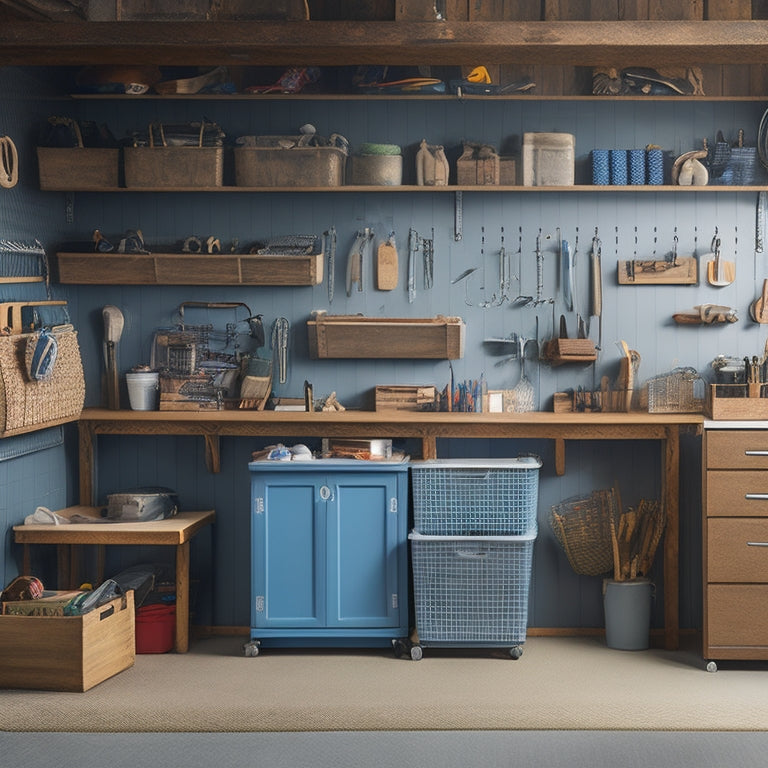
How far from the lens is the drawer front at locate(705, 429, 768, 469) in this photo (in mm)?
5340

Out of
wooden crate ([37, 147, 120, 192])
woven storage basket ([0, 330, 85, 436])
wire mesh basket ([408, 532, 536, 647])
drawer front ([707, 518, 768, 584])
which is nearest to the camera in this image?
woven storage basket ([0, 330, 85, 436])

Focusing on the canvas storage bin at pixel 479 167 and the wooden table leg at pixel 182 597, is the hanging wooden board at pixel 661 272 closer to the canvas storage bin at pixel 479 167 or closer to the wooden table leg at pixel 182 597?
the canvas storage bin at pixel 479 167

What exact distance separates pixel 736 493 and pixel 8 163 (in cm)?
376

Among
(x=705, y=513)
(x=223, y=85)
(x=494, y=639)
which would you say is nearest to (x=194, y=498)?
(x=494, y=639)

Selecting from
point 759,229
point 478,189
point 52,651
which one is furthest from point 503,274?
point 52,651

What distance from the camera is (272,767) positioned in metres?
4.27

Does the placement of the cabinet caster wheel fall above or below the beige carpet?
above

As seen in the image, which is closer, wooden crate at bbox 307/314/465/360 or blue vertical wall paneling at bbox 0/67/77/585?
blue vertical wall paneling at bbox 0/67/77/585

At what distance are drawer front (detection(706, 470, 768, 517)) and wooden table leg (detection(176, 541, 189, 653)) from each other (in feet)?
8.22

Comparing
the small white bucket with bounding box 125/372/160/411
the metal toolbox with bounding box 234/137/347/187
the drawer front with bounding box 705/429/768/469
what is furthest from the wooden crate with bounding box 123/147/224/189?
the drawer front with bounding box 705/429/768/469

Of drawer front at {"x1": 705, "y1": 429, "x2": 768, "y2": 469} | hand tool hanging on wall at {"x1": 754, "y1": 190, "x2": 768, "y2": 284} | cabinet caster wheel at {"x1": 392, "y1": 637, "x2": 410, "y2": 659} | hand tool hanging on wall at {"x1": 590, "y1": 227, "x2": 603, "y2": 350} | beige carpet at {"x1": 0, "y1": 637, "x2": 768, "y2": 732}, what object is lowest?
beige carpet at {"x1": 0, "y1": 637, "x2": 768, "y2": 732}

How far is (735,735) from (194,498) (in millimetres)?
3004

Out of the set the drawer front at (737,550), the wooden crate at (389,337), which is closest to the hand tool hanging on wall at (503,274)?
the wooden crate at (389,337)

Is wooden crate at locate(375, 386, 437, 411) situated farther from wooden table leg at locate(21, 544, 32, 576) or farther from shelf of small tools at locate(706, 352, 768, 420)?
wooden table leg at locate(21, 544, 32, 576)
